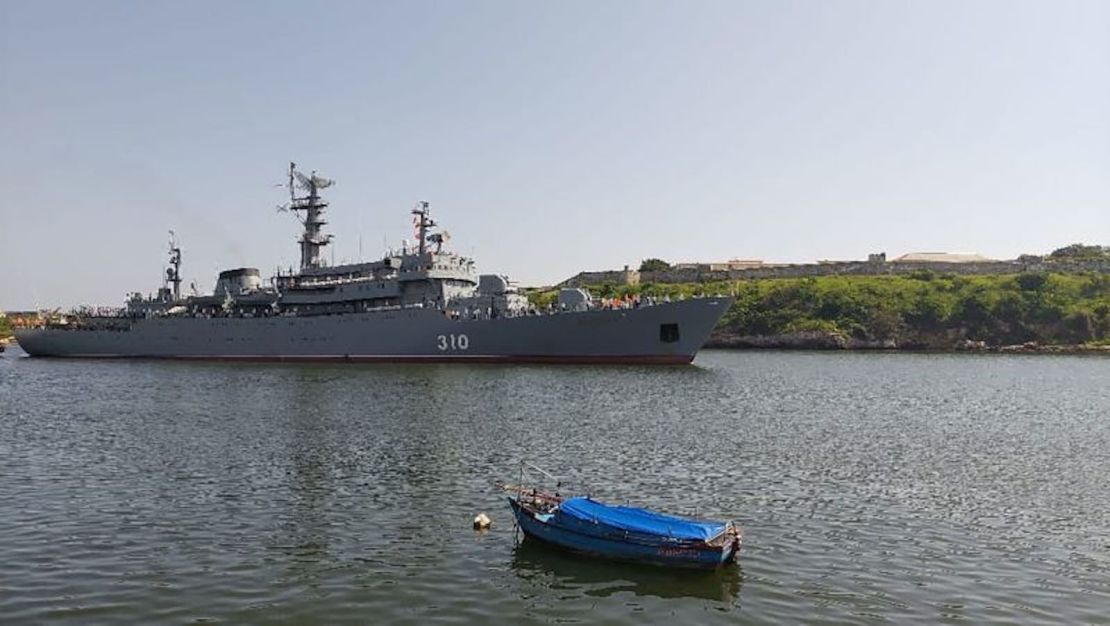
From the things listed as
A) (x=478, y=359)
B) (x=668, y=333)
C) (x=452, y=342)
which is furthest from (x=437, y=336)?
(x=668, y=333)

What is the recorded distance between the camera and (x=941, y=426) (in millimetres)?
35281

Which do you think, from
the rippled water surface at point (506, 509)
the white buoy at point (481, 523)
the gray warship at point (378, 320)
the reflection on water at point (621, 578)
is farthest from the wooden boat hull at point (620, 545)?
the gray warship at point (378, 320)

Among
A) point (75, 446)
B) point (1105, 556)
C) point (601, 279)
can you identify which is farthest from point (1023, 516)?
point (601, 279)

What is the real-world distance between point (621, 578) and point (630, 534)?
0.90 meters

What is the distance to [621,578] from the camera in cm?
1589

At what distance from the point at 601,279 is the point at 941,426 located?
393 feet

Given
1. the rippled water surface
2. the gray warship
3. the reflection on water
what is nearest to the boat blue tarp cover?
the reflection on water

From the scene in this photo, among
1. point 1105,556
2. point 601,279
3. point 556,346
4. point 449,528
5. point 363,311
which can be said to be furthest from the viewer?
point 601,279

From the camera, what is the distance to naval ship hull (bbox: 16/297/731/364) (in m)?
65.4

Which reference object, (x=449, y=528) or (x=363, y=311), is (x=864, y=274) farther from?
(x=449, y=528)

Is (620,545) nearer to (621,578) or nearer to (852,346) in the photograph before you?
(621,578)

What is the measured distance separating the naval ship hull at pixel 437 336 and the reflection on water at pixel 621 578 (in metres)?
48.7

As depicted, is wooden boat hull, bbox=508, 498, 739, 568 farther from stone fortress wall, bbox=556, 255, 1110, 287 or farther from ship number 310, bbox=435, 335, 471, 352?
stone fortress wall, bbox=556, 255, 1110, 287

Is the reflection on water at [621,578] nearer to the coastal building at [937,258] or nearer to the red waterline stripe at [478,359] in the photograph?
the red waterline stripe at [478,359]
